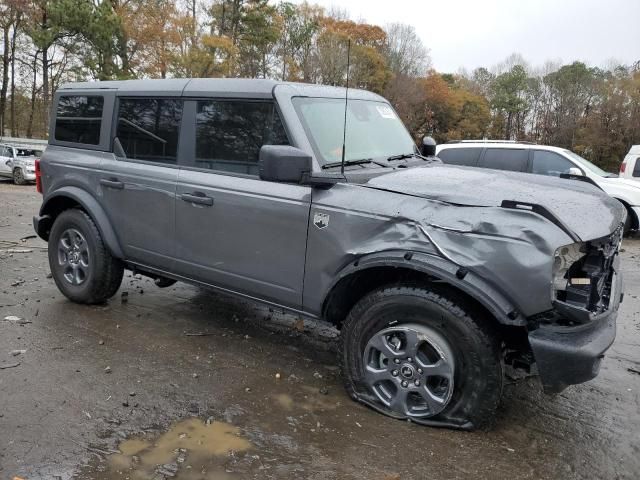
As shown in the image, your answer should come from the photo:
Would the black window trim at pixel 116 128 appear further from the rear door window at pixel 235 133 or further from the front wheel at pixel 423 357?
the front wheel at pixel 423 357

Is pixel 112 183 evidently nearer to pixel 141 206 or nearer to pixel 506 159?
pixel 141 206

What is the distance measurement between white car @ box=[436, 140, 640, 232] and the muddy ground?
21.8 ft

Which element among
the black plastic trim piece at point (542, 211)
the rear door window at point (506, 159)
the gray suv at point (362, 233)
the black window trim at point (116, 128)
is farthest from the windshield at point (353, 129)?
the rear door window at point (506, 159)

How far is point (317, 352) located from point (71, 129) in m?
3.11

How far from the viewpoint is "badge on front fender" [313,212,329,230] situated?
11.4 ft

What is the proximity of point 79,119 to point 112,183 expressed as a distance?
895 millimetres

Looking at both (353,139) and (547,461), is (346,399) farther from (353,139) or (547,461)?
(353,139)

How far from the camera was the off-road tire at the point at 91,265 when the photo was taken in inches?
195

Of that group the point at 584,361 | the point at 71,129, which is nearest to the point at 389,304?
the point at 584,361

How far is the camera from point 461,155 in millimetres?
11672

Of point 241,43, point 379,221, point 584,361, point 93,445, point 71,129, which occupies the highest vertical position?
point 241,43

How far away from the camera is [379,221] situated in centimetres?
327

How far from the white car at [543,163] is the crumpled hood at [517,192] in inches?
286

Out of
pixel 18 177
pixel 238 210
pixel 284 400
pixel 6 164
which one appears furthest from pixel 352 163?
pixel 6 164
